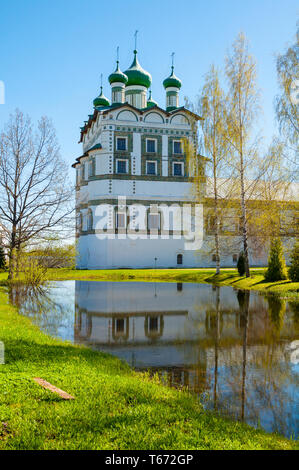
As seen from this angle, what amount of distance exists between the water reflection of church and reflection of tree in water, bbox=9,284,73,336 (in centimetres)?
53

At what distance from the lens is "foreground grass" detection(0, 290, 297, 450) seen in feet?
11.7

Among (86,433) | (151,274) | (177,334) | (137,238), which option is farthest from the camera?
(137,238)

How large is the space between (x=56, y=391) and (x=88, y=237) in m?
32.4

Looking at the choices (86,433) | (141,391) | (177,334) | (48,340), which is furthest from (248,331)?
(86,433)

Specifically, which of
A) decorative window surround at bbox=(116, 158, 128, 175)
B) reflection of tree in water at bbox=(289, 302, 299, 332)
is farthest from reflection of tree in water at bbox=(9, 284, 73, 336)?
decorative window surround at bbox=(116, 158, 128, 175)

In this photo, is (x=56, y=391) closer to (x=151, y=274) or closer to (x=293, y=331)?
(x=293, y=331)

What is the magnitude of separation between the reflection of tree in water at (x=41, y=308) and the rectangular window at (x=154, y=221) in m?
18.4

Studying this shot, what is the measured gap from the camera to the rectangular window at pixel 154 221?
3650 centimetres

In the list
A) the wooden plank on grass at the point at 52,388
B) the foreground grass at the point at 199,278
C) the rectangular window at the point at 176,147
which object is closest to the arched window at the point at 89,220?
the foreground grass at the point at 199,278

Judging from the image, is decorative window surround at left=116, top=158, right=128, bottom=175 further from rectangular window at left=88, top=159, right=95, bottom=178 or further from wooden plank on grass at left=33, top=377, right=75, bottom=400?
wooden plank on grass at left=33, top=377, right=75, bottom=400

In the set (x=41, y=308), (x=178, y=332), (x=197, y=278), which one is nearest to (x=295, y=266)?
(x=197, y=278)

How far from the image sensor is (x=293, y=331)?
31.9ft

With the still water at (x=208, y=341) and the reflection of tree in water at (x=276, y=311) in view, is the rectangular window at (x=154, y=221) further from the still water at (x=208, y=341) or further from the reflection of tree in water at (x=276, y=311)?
the still water at (x=208, y=341)

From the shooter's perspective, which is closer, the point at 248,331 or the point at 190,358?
the point at 190,358
